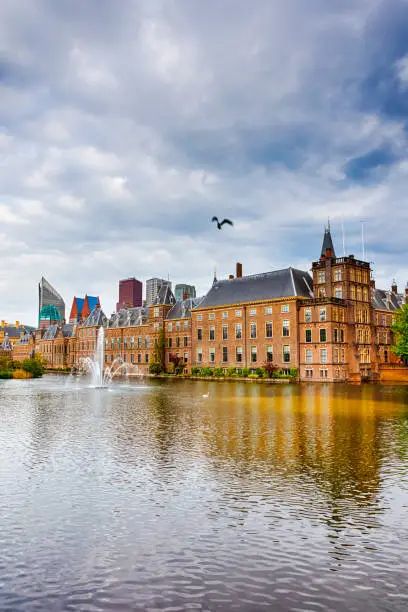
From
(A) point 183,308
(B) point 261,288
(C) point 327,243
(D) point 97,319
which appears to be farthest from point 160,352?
(C) point 327,243

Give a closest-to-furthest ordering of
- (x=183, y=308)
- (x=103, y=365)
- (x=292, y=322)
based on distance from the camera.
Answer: (x=292, y=322) → (x=183, y=308) → (x=103, y=365)

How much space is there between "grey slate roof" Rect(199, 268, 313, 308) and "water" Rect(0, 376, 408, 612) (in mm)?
57220

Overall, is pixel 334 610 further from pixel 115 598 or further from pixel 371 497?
pixel 371 497

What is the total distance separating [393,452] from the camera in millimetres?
17344

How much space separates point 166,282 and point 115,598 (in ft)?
333

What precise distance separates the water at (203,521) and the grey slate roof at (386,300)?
232 ft

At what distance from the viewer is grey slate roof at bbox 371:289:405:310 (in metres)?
87.7

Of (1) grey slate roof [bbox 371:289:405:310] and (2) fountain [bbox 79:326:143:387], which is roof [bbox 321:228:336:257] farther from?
(2) fountain [bbox 79:326:143:387]

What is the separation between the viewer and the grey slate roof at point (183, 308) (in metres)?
98.2

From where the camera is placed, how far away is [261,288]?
8162 cm

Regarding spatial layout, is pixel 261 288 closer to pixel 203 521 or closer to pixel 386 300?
pixel 386 300

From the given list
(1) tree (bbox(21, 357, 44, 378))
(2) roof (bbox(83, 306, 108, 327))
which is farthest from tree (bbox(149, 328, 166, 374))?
(2) roof (bbox(83, 306, 108, 327))

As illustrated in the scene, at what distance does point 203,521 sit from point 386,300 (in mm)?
87232

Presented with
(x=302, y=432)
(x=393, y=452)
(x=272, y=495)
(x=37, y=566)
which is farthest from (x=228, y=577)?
(x=302, y=432)
